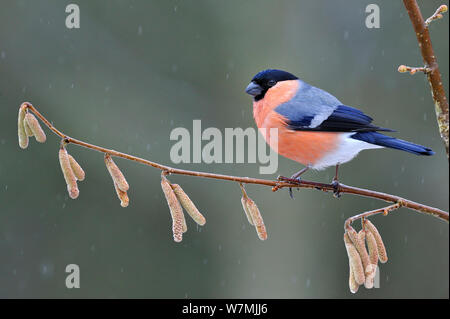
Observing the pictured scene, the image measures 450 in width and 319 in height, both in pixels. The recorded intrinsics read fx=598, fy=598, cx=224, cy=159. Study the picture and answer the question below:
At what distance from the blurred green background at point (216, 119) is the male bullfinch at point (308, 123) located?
2765 mm

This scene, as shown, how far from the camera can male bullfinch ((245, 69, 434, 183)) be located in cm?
203

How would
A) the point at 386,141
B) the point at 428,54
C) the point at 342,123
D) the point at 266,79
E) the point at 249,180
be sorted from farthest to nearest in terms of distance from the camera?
the point at 266,79
the point at 342,123
the point at 386,141
the point at 249,180
the point at 428,54

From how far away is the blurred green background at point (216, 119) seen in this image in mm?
5199

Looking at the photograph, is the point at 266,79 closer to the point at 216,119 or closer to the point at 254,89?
the point at 254,89

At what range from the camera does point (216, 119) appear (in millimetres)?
5348

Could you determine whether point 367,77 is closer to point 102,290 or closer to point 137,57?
point 137,57

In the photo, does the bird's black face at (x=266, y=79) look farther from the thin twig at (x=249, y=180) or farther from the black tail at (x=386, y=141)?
the thin twig at (x=249, y=180)

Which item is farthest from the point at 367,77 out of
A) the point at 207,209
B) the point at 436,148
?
the point at 207,209

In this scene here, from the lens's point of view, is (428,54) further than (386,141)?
No

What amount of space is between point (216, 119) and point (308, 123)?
10.6 ft

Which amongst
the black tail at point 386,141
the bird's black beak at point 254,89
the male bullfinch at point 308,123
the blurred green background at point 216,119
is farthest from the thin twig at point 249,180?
the blurred green background at point 216,119

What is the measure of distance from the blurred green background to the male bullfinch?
276 cm

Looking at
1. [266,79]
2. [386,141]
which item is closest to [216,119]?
[266,79]

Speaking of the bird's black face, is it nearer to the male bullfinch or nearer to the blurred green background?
the male bullfinch
